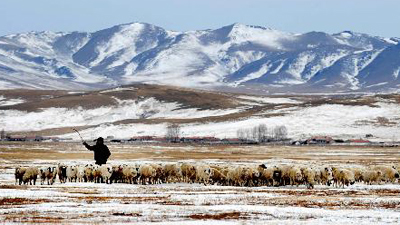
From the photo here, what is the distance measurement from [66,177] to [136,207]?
2097cm

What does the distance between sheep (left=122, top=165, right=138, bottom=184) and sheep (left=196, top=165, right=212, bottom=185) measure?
473cm

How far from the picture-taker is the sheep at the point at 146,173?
5775cm

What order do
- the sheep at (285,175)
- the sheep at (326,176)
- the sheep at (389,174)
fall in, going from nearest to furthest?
the sheep at (285,175) < the sheep at (326,176) < the sheep at (389,174)

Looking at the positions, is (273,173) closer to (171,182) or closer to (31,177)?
(171,182)

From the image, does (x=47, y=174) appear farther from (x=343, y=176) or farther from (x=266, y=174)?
(x=343, y=176)

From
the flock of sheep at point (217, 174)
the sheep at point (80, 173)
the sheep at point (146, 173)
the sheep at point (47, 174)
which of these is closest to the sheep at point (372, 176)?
the flock of sheep at point (217, 174)

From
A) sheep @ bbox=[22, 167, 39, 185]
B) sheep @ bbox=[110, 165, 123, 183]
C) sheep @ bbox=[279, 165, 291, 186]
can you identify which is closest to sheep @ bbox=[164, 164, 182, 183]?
sheep @ bbox=[110, 165, 123, 183]

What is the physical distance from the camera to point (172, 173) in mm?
59344

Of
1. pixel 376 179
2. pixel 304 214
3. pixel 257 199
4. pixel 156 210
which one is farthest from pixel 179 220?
pixel 376 179

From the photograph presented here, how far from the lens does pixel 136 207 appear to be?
38000mm

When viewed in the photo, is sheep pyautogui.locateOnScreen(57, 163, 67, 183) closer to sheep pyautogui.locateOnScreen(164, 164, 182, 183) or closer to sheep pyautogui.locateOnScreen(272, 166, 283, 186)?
sheep pyautogui.locateOnScreen(164, 164, 182, 183)

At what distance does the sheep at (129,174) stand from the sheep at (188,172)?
374cm

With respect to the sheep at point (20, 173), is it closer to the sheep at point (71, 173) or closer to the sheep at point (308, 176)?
the sheep at point (71, 173)

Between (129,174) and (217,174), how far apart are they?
21.8 feet
